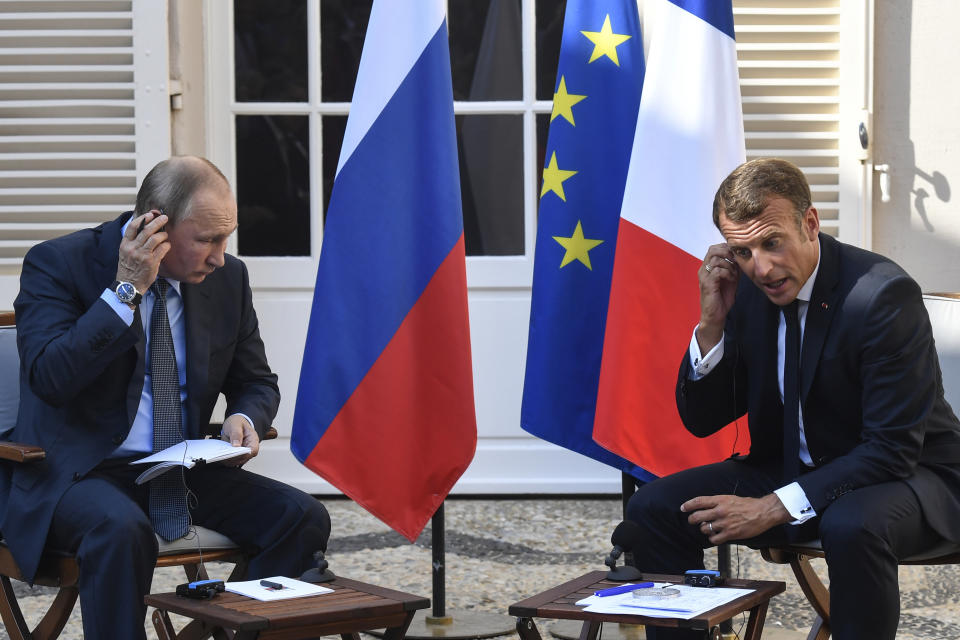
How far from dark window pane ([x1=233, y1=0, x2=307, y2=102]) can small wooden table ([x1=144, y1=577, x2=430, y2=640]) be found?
2.81 m

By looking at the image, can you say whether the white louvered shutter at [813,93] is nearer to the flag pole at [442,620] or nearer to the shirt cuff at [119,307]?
the flag pole at [442,620]

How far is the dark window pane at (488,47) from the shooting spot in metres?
4.75

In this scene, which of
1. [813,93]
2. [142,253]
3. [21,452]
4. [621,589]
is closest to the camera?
[621,589]

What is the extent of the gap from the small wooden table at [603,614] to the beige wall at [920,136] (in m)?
2.45

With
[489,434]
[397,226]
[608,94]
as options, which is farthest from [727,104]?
[489,434]

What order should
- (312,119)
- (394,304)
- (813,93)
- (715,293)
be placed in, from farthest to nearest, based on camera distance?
(312,119), (813,93), (394,304), (715,293)

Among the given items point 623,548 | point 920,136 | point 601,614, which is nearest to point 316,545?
point 623,548

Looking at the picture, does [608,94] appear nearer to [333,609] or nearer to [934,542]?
[934,542]

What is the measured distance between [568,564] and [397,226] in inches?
56.2

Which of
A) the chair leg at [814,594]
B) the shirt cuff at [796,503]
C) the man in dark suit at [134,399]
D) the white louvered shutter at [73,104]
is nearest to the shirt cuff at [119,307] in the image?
the man in dark suit at [134,399]

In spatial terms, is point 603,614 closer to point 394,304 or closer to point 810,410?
point 810,410

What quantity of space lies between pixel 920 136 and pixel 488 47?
1.69m

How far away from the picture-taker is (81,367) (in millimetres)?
2576

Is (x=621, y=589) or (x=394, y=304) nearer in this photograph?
(x=621, y=589)
